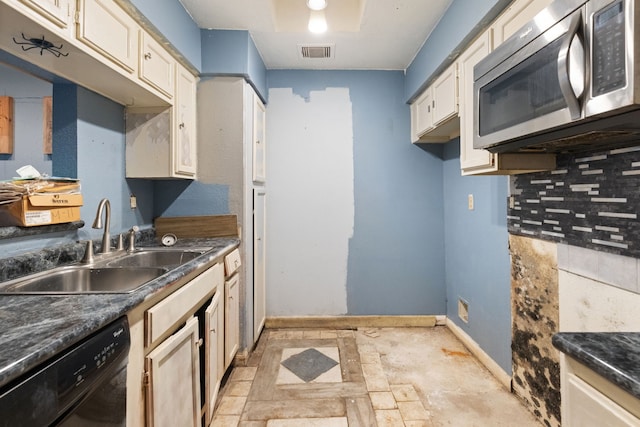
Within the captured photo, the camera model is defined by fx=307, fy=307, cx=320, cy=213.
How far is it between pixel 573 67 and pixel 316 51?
7.17ft

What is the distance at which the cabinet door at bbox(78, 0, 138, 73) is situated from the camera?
1.28 metres

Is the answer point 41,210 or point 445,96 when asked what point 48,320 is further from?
point 445,96

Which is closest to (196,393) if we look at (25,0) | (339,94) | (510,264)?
(25,0)

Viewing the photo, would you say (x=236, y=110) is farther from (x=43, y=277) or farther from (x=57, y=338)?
(x=57, y=338)

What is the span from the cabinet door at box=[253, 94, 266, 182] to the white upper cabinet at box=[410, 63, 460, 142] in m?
1.44

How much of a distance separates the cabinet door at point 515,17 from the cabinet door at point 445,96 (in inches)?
19.9

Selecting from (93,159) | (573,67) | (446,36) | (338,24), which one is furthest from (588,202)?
(93,159)

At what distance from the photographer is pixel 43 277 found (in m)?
1.30

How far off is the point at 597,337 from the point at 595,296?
2.13 feet

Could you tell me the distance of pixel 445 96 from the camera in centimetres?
228

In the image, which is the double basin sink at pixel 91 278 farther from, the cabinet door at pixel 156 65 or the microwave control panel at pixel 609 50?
the microwave control panel at pixel 609 50

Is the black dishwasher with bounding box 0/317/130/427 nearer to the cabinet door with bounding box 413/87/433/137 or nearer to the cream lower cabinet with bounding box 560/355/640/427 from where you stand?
the cream lower cabinet with bounding box 560/355/640/427

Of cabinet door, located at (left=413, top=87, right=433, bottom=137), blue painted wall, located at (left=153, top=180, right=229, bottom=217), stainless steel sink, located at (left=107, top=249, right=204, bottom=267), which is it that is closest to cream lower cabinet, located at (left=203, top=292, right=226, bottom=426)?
stainless steel sink, located at (left=107, top=249, right=204, bottom=267)

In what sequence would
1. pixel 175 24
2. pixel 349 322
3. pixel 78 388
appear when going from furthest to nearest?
1. pixel 349 322
2. pixel 175 24
3. pixel 78 388
